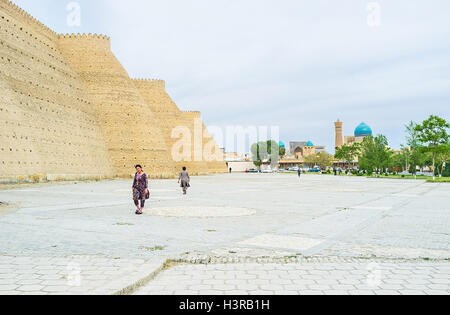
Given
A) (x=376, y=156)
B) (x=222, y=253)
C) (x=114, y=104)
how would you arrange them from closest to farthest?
(x=222, y=253)
(x=114, y=104)
(x=376, y=156)

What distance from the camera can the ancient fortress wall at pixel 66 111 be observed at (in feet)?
110

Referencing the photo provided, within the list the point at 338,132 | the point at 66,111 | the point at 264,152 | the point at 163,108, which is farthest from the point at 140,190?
the point at 338,132

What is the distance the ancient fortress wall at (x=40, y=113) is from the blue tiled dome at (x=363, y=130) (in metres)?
88.5

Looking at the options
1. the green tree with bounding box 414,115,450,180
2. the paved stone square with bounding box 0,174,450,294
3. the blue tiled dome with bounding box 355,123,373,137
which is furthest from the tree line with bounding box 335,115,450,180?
the paved stone square with bounding box 0,174,450,294

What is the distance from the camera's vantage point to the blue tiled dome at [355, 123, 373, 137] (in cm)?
11662

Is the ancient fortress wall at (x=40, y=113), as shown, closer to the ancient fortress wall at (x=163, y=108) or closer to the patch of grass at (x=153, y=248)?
the ancient fortress wall at (x=163, y=108)

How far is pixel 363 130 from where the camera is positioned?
383ft

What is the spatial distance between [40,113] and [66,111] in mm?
4937

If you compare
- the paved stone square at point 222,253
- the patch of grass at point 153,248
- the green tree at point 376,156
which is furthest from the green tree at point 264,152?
the patch of grass at point 153,248

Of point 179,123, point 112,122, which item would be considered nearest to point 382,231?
point 112,122

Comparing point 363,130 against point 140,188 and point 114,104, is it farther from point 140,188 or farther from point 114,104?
point 140,188

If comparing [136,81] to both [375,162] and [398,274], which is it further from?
[398,274]
